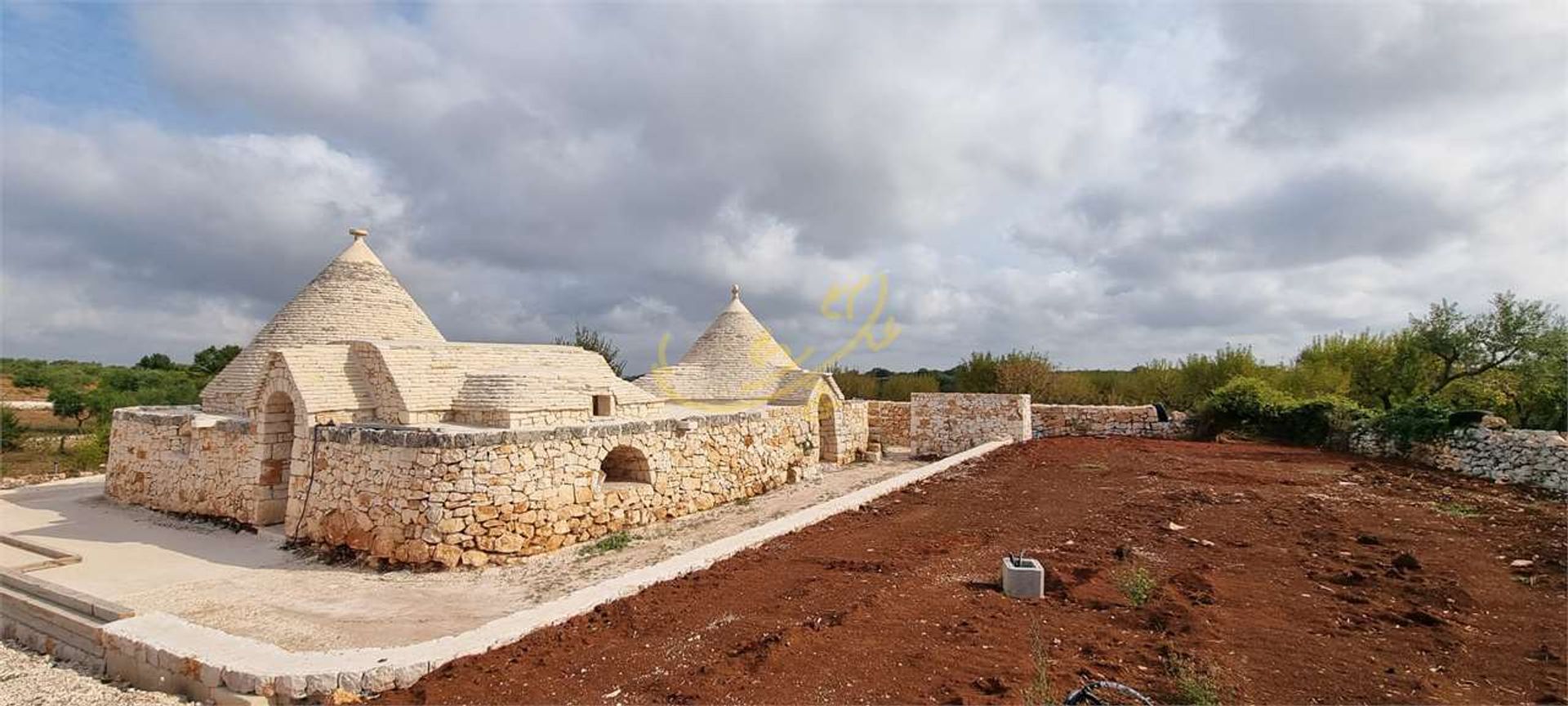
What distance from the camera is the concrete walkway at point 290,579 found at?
6461 mm

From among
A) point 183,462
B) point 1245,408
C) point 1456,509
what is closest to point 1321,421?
point 1245,408

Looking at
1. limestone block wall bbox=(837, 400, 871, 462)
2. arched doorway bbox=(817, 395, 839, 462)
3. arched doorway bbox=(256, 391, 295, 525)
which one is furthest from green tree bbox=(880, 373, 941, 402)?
arched doorway bbox=(256, 391, 295, 525)

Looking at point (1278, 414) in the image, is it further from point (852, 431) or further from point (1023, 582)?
point (1023, 582)

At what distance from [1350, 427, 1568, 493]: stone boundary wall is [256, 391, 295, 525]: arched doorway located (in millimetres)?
17911

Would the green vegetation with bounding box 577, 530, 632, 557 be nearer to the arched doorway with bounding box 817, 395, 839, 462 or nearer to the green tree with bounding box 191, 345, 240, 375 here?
the arched doorway with bounding box 817, 395, 839, 462

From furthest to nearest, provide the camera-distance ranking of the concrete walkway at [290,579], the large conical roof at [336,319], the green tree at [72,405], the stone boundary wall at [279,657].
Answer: the green tree at [72,405] → the large conical roof at [336,319] → the concrete walkway at [290,579] → the stone boundary wall at [279,657]

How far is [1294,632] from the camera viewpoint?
469 cm

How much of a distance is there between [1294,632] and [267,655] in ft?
23.1

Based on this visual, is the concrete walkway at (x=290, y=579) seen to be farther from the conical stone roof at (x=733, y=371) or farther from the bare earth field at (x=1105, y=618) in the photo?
the conical stone roof at (x=733, y=371)

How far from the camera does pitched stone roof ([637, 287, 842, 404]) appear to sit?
54.8 feet

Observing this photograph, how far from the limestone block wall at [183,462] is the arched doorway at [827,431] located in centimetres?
1167

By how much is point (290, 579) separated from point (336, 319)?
18.4ft

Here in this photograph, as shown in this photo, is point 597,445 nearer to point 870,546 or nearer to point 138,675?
point 870,546

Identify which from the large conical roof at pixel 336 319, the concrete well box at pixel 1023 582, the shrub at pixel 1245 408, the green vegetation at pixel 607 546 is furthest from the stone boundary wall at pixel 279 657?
the shrub at pixel 1245 408
